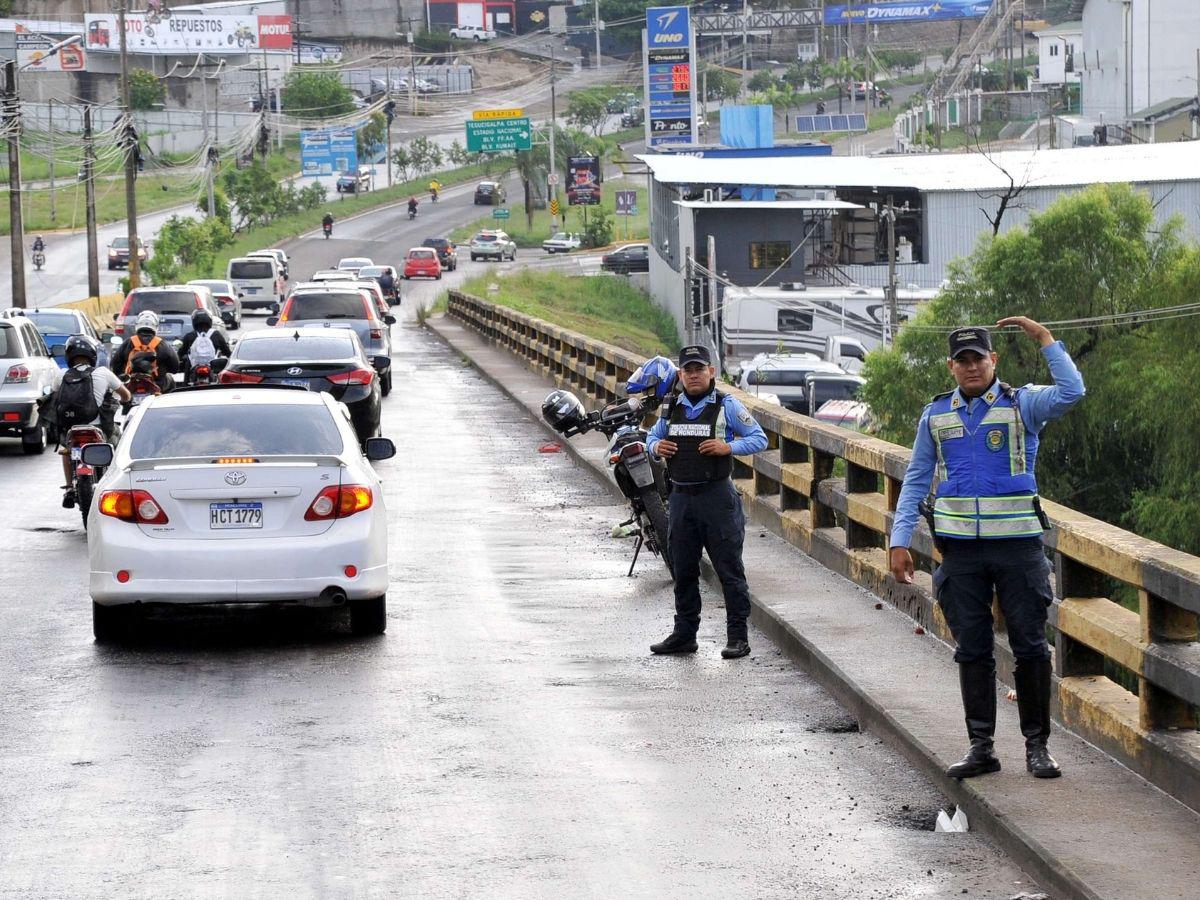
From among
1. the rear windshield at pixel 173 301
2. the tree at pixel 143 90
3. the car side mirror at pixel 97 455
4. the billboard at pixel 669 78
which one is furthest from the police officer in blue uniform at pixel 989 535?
the tree at pixel 143 90

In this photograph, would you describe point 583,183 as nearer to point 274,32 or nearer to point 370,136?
point 370,136

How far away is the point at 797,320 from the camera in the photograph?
189ft

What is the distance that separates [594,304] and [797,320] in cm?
1738

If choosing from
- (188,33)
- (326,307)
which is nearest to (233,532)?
(326,307)

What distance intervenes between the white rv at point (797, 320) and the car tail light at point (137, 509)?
45.7 meters

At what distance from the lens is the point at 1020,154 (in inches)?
2800

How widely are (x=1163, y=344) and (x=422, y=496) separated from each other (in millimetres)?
32928

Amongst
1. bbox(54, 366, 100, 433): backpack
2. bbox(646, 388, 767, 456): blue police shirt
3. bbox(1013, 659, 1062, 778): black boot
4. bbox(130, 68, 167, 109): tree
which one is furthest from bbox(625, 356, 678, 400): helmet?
bbox(130, 68, 167, 109): tree

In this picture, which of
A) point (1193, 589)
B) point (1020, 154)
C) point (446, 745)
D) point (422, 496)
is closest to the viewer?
point (1193, 589)

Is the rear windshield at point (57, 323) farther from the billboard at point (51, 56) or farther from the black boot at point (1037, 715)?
the billboard at point (51, 56)

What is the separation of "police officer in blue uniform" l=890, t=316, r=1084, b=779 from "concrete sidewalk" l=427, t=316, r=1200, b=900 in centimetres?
26

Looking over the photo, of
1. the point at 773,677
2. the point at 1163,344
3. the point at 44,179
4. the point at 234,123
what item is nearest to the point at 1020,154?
the point at 1163,344

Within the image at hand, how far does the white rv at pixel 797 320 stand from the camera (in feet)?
188

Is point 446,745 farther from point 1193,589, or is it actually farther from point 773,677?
point 1193,589
